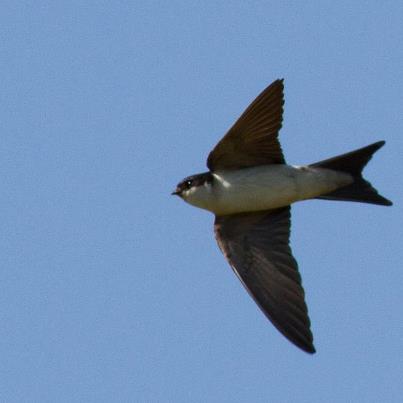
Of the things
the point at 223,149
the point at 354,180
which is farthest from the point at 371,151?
the point at 223,149

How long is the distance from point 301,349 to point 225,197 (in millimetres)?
1146

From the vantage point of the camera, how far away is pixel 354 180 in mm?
9898

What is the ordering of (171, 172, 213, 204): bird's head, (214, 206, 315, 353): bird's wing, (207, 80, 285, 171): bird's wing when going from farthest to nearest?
(171, 172, 213, 204): bird's head, (214, 206, 315, 353): bird's wing, (207, 80, 285, 171): bird's wing

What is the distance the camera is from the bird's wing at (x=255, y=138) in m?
9.71

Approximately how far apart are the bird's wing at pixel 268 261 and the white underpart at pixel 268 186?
19cm

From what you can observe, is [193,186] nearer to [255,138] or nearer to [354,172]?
[255,138]

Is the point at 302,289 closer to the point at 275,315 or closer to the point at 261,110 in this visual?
the point at 275,315


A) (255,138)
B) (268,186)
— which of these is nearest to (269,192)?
(268,186)

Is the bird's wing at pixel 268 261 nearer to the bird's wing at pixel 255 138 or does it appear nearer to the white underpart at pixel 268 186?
the white underpart at pixel 268 186

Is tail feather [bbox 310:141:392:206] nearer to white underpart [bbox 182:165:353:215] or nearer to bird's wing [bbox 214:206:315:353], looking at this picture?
white underpart [bbox 182:165:353:215]

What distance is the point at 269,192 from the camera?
9.93m

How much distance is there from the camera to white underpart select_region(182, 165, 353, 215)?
32.5 ft

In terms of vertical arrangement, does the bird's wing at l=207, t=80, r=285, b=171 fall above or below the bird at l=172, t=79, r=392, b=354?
above

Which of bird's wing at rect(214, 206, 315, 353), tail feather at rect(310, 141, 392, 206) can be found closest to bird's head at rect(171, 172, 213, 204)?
bird's wing at rect(214, 206, 315, 353)
